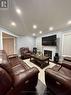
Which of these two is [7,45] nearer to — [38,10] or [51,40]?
[51,40]

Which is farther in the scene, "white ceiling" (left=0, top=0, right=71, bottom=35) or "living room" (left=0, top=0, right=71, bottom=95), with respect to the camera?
"white ceiling" (left=0, top=0, right=71, bottom=35)

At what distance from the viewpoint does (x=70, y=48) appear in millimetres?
3910

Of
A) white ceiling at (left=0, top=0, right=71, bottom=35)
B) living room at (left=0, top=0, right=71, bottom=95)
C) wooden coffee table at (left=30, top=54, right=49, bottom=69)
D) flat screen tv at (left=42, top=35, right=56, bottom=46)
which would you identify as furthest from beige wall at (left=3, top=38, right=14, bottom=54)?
flat screen tv at (left=42, top=35, right=56, bottom=46)

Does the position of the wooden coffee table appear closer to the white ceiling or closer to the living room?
the living room

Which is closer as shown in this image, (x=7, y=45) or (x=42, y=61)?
(x=42, y=61)

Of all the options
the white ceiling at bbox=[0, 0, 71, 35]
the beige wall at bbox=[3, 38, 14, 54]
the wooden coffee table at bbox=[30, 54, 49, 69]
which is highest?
the white ceiling at bbox=[0, 0, 71, 35]

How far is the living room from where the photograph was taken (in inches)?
56.0

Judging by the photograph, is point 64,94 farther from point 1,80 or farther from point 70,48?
point 70,48

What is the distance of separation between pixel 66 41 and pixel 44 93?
11.1ft

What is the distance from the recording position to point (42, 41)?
232 inches

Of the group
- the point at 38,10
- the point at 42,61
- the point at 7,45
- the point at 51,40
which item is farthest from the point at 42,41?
the point at 38,10

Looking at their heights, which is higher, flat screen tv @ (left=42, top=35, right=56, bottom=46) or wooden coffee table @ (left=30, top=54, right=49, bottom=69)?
flat screen tv @ (left=42, top=35, right=56, bottom=46)

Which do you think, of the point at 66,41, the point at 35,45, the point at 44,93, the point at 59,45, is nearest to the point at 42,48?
the point at 35,45

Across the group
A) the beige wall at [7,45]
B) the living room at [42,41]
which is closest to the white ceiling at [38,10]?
the living room at [42,41]
